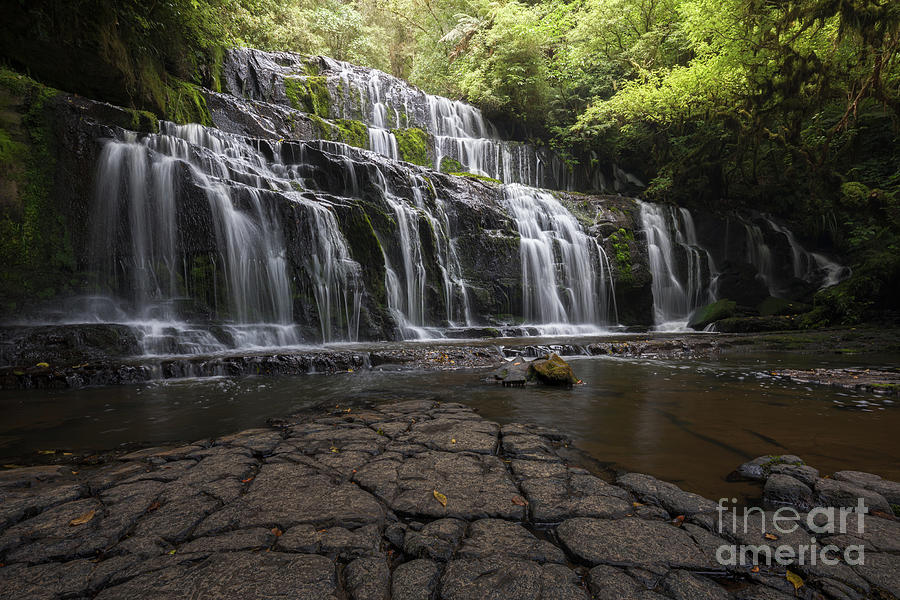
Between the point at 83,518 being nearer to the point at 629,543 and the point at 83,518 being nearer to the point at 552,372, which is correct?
the point at 629,543

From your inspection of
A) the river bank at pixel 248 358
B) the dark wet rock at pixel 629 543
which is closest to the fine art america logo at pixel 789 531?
the dark wet rock at pixel 629 543

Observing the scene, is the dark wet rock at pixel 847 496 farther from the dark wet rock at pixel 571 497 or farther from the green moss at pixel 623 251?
the green moss at pixel 623 251

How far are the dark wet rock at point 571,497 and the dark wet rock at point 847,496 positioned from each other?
0.89 metres

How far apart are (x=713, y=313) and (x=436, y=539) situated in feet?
49.4

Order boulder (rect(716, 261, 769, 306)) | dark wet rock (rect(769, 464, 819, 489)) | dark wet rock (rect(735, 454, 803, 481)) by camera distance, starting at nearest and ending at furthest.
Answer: dark wet rock (rect(769, 464, 819, 489))
dark wet rock (rect(735, 454, 803, 481))
boulder (rect(716, 261, 769, 306))

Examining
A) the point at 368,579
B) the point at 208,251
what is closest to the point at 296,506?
the point at 368,579

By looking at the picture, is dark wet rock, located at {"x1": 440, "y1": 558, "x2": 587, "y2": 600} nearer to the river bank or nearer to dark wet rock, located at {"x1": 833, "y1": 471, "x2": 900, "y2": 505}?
dark wet rock, located at {"x1": 833, "y1": 471, "x2": 900, "y2": 505}

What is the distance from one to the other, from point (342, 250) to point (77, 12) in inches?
277

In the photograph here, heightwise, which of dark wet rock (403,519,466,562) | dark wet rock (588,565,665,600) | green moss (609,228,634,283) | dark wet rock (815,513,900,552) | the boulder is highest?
green moss (609,228,634,283)

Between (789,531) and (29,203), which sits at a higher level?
(29,203)

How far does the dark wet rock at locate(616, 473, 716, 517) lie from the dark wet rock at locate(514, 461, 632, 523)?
8 cm

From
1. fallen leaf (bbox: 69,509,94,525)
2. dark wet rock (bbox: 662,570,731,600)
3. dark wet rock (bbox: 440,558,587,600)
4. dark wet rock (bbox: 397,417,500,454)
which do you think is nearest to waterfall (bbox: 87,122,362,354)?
dark wet rock (bbox: 397,417,500,454)

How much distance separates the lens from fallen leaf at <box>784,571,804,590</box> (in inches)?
49.8

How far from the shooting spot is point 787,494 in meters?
1.87
